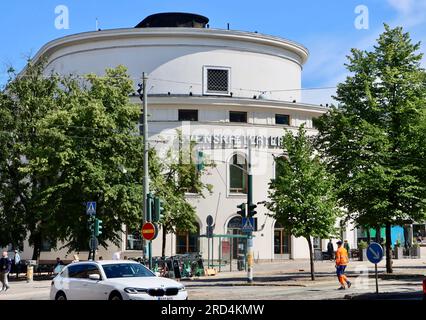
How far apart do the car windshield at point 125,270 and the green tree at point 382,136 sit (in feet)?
57.2

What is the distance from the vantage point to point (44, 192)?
39906mm

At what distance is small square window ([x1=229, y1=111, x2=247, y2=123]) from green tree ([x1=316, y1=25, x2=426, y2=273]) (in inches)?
900

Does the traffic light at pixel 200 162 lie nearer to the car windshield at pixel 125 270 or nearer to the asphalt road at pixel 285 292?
the asphalt road at pixel 285 292

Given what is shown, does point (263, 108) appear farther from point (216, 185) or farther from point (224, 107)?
point (216, 185)

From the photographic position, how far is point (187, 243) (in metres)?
57.7

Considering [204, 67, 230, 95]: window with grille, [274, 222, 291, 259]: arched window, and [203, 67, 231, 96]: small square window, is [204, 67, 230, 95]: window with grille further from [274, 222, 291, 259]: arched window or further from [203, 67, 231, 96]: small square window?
[274, 222, 291, 259]: arched window

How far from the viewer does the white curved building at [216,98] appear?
189 ft

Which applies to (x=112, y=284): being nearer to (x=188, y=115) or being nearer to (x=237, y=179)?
(x=188, y=115)

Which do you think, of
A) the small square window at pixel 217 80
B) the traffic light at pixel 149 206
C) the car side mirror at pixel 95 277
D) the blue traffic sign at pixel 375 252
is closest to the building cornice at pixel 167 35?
the small square window at pixel 217 80

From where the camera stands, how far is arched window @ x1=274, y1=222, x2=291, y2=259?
196ft

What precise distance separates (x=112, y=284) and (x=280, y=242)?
145 feet

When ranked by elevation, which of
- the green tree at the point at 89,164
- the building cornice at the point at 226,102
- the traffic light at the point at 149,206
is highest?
the building cornice at the point at 226,102

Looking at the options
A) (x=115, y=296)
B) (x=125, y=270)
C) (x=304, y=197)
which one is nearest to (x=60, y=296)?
(x=125, y=270)
